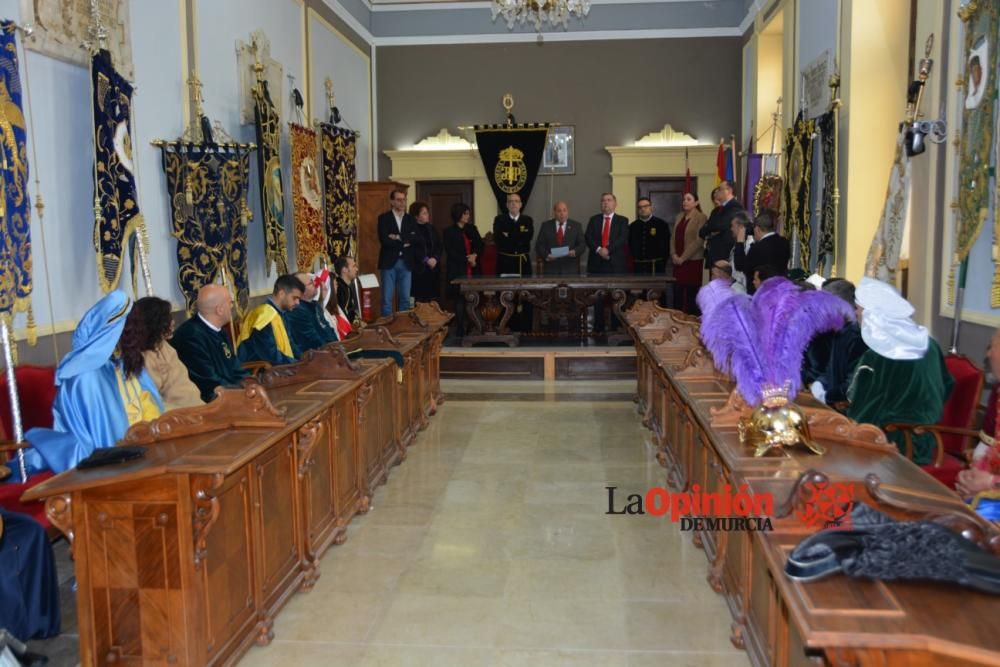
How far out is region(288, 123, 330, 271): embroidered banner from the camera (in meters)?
8.63

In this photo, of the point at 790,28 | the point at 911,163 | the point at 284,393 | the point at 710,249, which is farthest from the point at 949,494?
the point at 790,28

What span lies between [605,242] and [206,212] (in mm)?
5570

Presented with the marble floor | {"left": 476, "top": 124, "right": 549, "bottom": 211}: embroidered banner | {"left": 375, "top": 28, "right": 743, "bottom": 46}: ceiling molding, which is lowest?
the marble floor

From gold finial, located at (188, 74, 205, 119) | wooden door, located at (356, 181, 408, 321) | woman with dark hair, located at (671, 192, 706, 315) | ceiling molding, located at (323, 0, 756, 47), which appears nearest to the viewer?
gold finial, located at (188, 74, 205, 119)

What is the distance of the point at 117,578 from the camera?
2.89 m

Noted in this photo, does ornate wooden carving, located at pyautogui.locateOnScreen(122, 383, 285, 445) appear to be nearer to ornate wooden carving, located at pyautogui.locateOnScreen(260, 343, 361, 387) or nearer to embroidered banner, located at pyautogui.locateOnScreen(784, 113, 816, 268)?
ornate wooden carving, located at pyautogui.locateOnScreen(260, 343, 361, 387)

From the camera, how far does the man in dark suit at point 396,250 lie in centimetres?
1027

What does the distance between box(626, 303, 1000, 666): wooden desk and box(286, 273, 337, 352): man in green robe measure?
9.53ft

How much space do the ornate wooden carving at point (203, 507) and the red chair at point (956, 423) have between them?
121 inches

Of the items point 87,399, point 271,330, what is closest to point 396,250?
point 271,330

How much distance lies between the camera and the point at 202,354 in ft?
16.5

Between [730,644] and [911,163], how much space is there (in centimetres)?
408

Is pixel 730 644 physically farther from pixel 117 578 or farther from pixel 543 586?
pixel 117 578

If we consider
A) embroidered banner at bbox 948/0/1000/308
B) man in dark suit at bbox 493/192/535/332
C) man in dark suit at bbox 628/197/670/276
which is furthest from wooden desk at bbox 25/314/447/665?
man in dark suit at bbox 628/197/670/276
